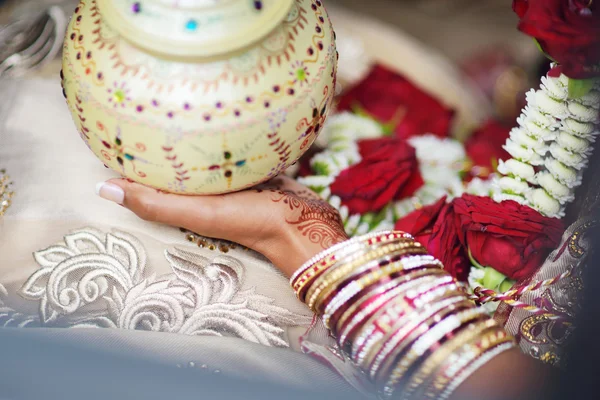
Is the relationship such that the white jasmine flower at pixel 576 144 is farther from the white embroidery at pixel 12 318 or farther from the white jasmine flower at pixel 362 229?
the white embroidery at pixel 12 318

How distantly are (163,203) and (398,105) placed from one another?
2.27 ft

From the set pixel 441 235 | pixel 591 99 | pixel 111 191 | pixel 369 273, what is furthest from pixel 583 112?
pixel 111 191

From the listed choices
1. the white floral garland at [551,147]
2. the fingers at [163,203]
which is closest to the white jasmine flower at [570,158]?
the white floral garland at [551,147]

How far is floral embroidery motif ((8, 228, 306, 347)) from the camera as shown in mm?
714

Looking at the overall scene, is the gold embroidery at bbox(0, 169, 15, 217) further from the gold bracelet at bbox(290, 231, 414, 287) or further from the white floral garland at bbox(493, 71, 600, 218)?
the white floral garland at bbox(493, 71, 600, 218)

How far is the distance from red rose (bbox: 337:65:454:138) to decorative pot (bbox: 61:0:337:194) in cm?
56

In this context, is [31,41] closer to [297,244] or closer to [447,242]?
[297,244]

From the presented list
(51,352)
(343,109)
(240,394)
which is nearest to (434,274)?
(240,394)

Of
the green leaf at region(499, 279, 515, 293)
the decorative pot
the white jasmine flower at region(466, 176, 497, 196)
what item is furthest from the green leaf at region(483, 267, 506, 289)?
the decorative pot

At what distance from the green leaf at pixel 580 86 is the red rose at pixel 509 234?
0.50ft

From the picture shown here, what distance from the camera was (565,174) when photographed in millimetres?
760

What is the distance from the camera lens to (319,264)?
67 centimetres

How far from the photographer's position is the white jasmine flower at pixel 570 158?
2.46ft

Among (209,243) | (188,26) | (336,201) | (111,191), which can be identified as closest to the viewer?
(188,26)
